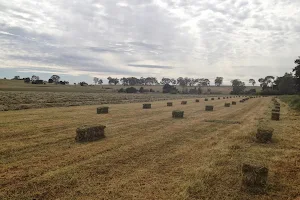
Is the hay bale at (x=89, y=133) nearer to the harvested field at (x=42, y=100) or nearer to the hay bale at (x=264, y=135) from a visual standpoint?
the hay bale at (x=264, y=135)

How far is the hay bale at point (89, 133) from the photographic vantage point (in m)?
13.1

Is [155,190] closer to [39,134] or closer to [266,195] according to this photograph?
[266,195]

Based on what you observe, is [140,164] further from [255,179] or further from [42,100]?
[42,100]

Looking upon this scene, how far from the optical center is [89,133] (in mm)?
13469

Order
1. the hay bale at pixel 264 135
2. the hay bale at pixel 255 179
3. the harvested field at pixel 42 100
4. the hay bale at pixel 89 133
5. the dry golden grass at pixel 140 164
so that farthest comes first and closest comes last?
the harvested field at pixel 42 100, the hay bale at pixel 264 135, the hay bale at pixel 89 133, the hay bale at pixel 255 179, the dry golden grass at pixel 140 164

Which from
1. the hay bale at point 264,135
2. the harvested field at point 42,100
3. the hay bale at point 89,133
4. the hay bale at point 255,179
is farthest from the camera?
the harvested field at point 42,100

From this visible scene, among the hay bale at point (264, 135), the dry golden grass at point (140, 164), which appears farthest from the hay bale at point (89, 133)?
the hay bale at point (264, 135)

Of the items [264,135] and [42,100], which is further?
[42,100]

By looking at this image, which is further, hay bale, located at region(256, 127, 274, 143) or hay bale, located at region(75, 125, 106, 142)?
hay bale, located at region(256, 127, 274, 143)

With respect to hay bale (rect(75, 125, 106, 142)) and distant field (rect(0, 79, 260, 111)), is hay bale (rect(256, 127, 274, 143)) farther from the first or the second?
distant field (rect(0, 79, 260, 111))

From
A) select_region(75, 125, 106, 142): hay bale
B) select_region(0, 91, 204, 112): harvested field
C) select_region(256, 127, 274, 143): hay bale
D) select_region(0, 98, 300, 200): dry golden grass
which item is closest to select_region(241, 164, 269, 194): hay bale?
select_region(0, 98, 300, 200): dry golden grass

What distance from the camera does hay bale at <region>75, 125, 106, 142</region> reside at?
1312 centimetres

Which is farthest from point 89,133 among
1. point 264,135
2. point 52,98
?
point 52,98

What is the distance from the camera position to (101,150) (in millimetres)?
11438
